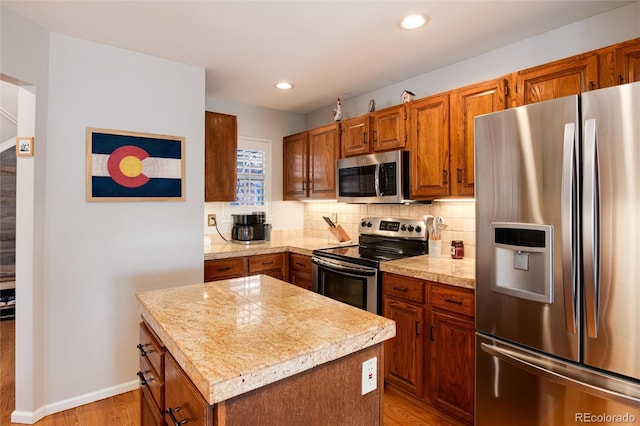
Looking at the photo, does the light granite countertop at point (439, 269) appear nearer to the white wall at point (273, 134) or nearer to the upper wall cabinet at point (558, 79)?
the upper wall cabinet at point (558, 79)

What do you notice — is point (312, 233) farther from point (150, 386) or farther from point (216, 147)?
point (150, 386)

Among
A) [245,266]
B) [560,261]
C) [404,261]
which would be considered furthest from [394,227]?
[560,261]

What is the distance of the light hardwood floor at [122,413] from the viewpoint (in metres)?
2.18

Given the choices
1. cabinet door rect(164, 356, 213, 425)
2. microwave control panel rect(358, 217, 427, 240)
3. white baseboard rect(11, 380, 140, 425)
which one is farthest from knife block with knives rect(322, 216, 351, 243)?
cabinet door rect(164, 356, 213, 425)

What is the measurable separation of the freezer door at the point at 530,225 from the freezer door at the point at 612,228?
48 millimetres

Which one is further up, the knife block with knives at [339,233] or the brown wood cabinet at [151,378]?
the knife block with knives at [339,233]

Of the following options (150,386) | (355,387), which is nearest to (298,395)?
(355,387)

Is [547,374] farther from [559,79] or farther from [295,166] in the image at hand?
[295,166]

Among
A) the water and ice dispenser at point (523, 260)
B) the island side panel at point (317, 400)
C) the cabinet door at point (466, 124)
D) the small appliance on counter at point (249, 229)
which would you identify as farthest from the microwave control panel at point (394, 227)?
the island side panel at point (317, 400)

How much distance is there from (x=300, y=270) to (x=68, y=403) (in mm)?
1949

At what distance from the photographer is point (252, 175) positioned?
155 inches

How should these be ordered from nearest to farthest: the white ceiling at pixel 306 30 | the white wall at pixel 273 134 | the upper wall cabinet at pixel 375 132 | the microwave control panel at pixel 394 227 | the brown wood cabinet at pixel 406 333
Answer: the white ceiling at pixel 306 30 < the brown wood cabinet at pixel 406 333 < the upper wall cabinet at pixel 375 132 < the microwave control panel at pixel 394 227 < the white wall at pixel 273 134

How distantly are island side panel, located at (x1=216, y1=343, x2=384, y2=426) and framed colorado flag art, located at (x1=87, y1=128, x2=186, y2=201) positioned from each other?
6.79 feet

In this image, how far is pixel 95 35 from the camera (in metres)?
2.29
